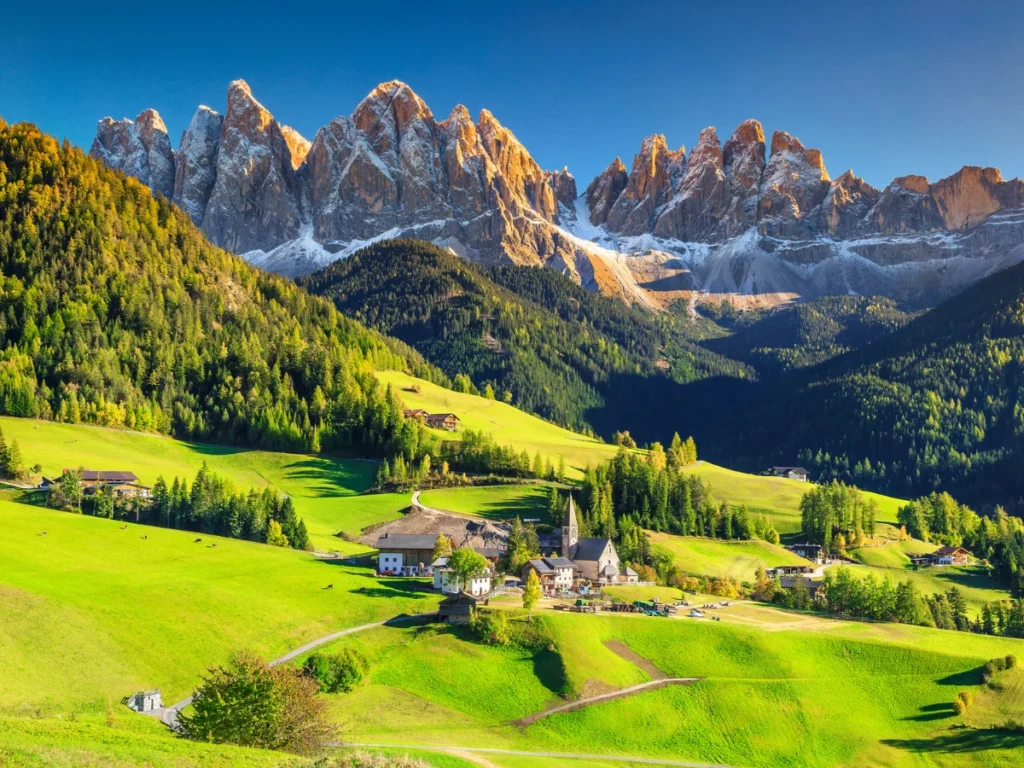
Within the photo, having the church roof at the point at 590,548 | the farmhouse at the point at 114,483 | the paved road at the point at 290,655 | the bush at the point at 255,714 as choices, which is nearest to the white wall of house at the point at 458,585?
the paved road at the point at 290,655

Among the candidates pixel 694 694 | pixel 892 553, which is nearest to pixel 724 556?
pixel 892 553

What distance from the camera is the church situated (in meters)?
126

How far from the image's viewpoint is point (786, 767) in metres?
75.2

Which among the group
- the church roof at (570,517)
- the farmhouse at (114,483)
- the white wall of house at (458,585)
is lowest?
the white wall of house at (458,585)

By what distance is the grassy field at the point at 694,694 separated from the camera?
7562cm

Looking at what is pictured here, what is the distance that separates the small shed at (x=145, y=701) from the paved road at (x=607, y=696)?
93.0ft

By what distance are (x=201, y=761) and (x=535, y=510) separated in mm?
114605

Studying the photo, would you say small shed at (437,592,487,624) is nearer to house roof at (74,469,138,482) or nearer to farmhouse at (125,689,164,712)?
farmhouse at (125,689,164,712)

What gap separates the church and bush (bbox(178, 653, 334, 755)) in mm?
69058

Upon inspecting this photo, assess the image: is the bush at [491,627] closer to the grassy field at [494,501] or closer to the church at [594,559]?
the church at [594,559]

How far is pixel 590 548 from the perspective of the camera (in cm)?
13238

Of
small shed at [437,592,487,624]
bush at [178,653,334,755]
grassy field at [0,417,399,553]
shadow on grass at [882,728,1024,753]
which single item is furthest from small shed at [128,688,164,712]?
grassy field at [0,417,399,553]

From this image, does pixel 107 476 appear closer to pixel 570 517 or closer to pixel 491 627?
pixel 570 517

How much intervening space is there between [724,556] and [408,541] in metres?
54.5
